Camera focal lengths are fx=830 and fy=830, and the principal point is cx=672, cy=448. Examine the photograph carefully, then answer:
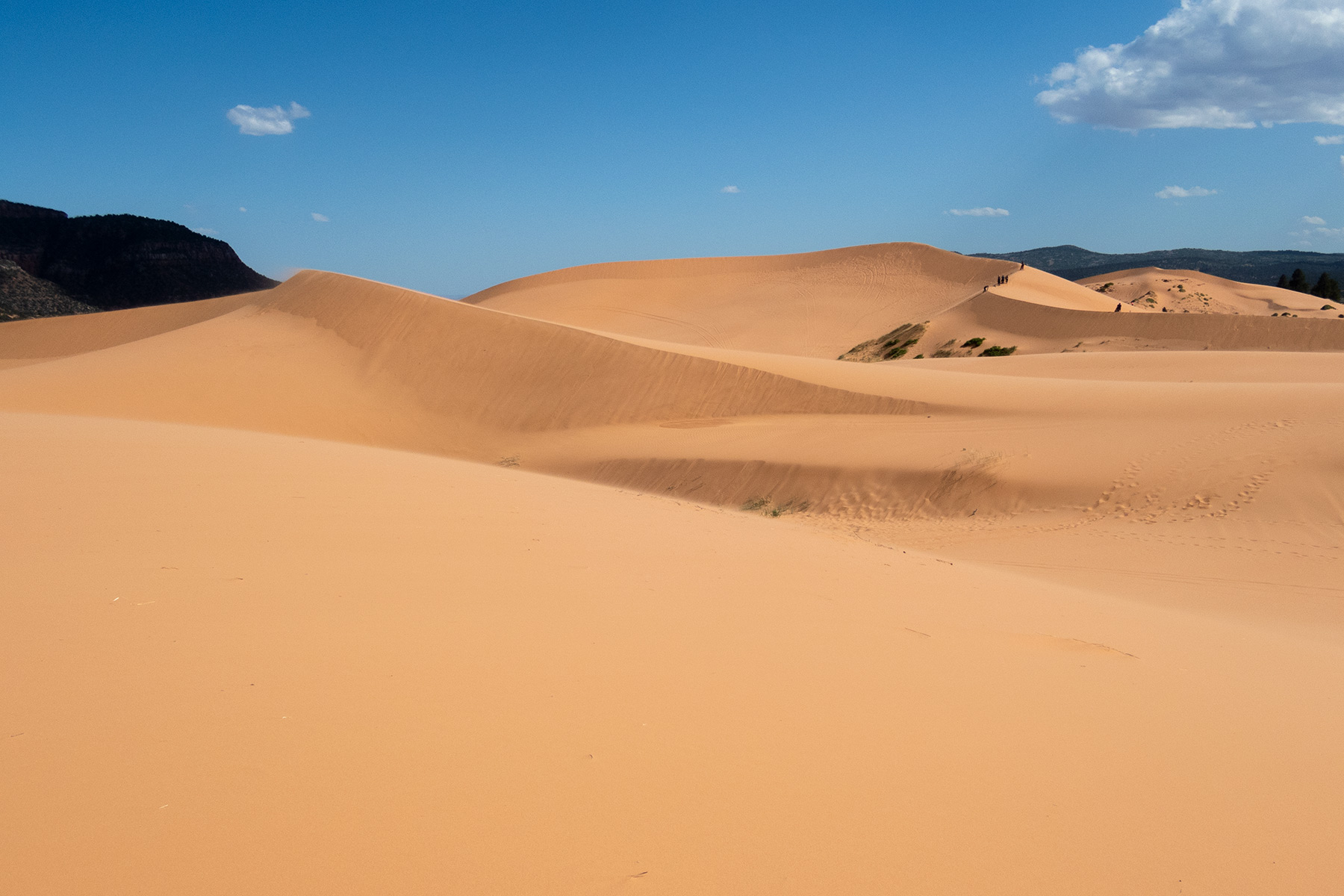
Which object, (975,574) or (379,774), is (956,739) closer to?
(379,774)

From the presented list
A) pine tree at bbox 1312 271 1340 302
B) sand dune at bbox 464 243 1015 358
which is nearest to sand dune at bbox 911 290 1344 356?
sand dune at bbox 464 243 1015 358

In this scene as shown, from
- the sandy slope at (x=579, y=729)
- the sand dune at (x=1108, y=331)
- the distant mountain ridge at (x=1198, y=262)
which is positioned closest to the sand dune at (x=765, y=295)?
the sand dune at (x=1108, y=331)

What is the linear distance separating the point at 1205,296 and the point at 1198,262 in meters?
84.7

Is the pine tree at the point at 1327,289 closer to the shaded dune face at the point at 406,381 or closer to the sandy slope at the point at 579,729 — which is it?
the shaded dune face at the point at 406,381

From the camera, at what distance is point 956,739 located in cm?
293

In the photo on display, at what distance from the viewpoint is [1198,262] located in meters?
121

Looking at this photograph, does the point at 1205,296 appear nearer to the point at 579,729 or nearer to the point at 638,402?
the point at 638,402

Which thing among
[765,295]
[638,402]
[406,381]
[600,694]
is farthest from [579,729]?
[765,295]

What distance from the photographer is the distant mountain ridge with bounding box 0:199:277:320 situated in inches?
2297

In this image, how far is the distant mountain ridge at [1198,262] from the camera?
107m

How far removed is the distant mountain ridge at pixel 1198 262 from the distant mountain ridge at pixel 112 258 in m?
90.6

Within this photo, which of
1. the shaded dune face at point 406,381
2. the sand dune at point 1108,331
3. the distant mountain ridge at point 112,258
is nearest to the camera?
the shaded dune face at point 406,381

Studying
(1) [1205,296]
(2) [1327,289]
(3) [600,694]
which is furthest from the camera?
(2) [1327,289]

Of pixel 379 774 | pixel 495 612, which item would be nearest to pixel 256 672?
pixel 379 774
